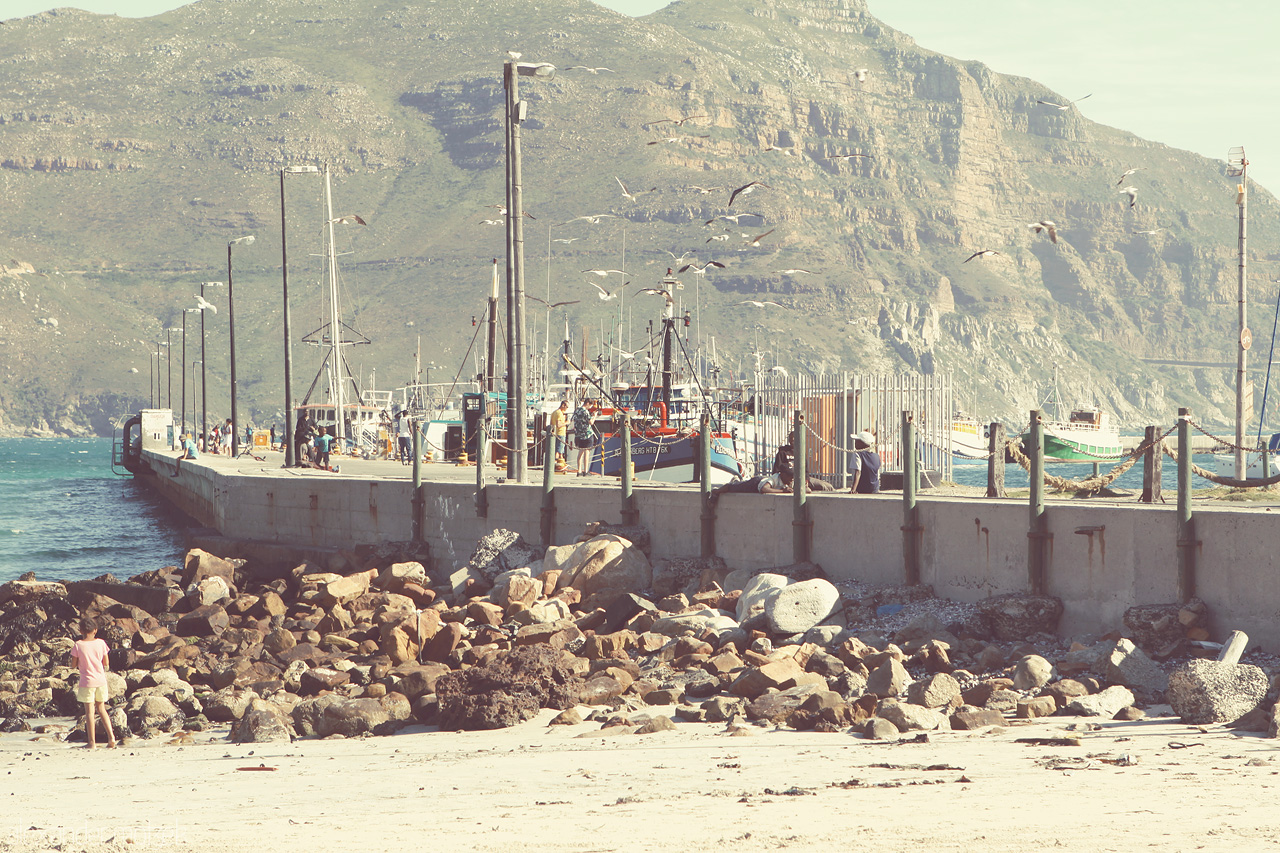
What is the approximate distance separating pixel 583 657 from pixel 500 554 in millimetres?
5805

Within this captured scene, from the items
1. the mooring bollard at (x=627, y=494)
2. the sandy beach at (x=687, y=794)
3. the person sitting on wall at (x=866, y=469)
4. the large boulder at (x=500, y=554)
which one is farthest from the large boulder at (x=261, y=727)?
the person sitting on wall at (x=866, y=469)

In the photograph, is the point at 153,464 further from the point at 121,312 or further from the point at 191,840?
the point at 121,312

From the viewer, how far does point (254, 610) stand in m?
19.5

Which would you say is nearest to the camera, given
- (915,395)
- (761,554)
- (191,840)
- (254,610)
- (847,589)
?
(191,840)

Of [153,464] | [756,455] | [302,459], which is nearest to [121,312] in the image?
[153,464]

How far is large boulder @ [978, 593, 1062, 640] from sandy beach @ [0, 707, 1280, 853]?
262cm

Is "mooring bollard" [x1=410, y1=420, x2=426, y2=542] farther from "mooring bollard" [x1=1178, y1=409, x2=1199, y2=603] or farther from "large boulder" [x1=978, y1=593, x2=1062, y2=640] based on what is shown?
"mooring bollard" [x1=1178, y1=409, x2=1199, y2=603]

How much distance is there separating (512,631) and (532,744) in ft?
15.8

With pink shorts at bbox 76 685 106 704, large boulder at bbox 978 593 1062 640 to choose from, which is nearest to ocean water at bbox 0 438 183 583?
pink shorts at bbox 76 685 106 704

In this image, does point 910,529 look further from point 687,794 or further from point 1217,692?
point 687,794

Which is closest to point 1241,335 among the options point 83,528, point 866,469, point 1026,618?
point 866,469

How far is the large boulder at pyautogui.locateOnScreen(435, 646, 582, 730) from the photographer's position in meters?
11.9

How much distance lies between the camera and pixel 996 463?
17531mm

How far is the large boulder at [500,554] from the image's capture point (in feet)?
63.8
